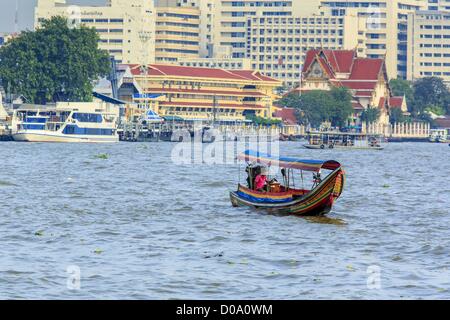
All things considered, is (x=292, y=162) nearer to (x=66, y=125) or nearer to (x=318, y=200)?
(x=318, y=200)

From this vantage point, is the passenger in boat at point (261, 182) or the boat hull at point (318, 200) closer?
the boat hull at point (318, 200)

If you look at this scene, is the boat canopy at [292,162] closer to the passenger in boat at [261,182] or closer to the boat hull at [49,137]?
the passenger in boat at [261,182]

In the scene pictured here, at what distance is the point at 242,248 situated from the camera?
36469mm

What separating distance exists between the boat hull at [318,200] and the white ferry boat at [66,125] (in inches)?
4479

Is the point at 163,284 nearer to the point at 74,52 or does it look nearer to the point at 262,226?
the point at 262,226

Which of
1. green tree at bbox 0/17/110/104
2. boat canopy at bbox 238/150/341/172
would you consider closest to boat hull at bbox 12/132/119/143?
green tree at bbox 0/17/110/104

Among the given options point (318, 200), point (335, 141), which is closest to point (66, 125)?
point (335, 141)

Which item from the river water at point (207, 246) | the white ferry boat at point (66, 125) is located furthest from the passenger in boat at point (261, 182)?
the white ferry boat at point (66, 125)

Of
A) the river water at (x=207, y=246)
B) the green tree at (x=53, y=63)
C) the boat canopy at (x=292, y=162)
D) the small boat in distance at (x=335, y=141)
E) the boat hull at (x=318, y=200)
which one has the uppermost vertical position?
the green tree at (x=53, y=63)

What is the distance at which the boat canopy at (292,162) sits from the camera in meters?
46.6

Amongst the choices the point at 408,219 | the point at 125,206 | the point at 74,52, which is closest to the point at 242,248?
the point at 408,219

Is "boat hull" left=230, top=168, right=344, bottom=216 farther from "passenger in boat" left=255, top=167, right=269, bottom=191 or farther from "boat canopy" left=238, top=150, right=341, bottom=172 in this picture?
"passenger in boat" left=255, top=167, right=269, bottom=191

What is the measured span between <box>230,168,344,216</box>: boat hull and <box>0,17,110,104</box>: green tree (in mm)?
135832
